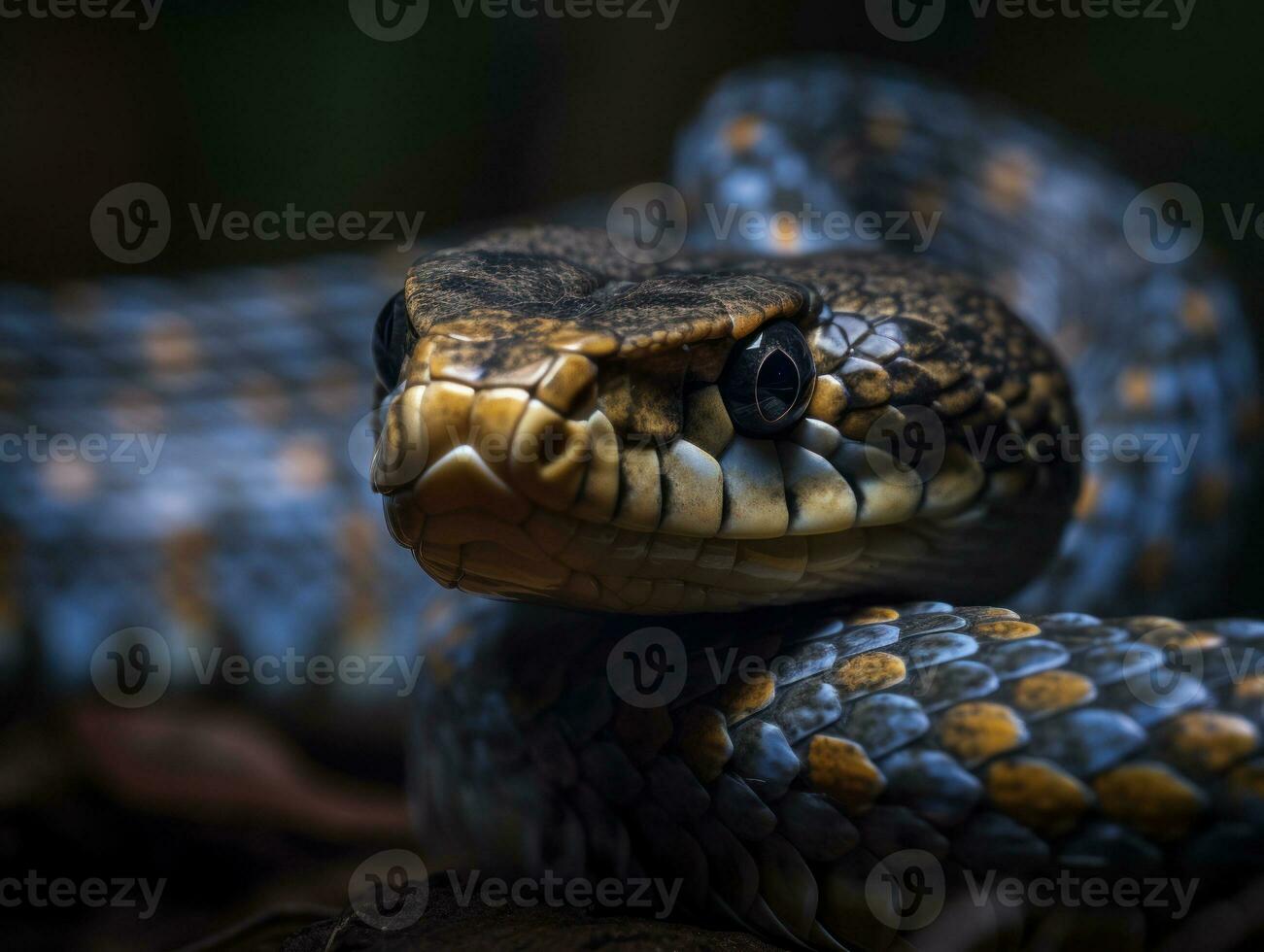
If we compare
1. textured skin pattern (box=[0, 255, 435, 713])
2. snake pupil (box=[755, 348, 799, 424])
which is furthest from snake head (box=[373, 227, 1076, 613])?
textured skin pattern (box=[0, 255, 435, 713])

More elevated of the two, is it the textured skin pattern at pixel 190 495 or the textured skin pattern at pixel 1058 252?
the textured skin pattern at pixel 1058 252

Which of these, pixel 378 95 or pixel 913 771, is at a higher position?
pixel 378 95

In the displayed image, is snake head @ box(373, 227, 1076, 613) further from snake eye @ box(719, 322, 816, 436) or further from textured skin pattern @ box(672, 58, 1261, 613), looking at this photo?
textured skin pattern @ box(672, 58, 1261, 613)

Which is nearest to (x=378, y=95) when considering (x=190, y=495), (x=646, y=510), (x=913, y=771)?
(x=190, y=495)

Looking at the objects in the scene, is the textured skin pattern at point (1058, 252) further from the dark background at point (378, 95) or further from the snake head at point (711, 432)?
the dark background at point (378, 95)

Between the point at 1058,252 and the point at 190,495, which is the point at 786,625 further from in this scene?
the point at 1058,252

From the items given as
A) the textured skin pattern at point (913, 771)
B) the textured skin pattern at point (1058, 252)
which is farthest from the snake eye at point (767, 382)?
the textured skin pattern at point (1058, 252)

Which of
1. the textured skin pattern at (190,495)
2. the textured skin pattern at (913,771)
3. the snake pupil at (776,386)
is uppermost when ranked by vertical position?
the snake pupil at (776,386)
